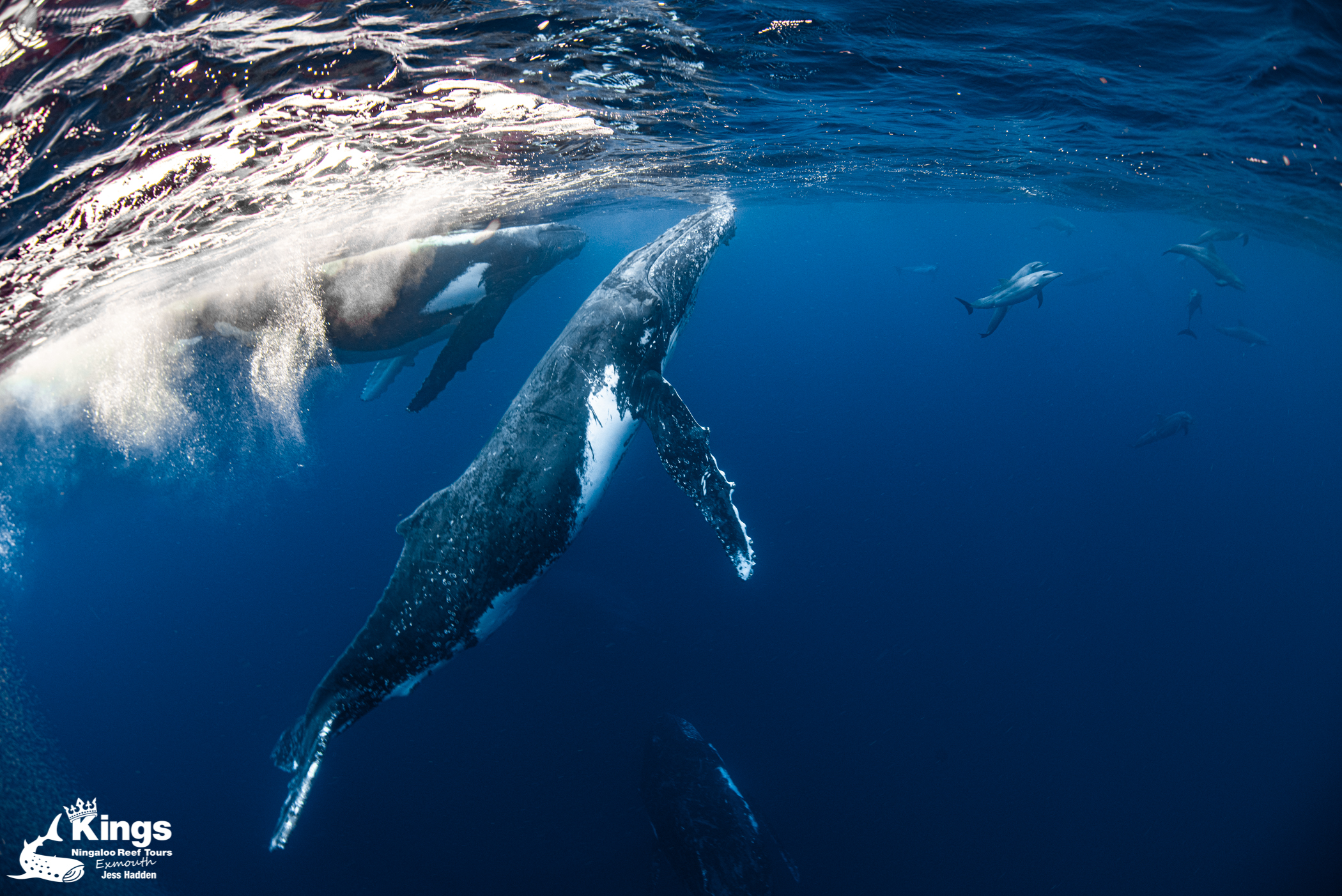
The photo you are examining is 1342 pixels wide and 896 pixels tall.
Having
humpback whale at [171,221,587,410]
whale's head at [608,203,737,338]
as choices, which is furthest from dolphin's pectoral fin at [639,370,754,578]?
humpback whale at [171,221,587,410]

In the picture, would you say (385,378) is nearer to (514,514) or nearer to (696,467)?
(514,514)

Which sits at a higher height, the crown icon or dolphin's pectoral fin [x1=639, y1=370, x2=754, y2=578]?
dolphin's pectoral fin [x1=639, y1=370, x2=754, y2=578]

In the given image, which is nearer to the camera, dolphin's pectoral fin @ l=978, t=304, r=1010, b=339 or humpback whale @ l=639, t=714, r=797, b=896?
humpback whale @ l=639, t=714, r=797, b=896

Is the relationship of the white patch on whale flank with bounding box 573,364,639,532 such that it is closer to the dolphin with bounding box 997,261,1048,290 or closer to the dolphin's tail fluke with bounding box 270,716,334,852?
the dolphin's tail fluke with bounding box 270,716,334,852

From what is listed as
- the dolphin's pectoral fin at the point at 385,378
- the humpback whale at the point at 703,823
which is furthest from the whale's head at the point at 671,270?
the humpback whale at the point at 703,823

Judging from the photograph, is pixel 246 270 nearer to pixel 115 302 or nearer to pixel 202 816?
pixel 115 302

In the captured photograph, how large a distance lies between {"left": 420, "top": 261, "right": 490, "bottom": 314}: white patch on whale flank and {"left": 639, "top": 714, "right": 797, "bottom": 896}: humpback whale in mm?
9083

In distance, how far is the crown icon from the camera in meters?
9.25

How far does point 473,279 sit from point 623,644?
9.06 m

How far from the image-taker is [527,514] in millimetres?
5102

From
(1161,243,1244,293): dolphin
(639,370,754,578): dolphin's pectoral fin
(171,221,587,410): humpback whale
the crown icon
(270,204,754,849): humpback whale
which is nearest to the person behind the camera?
(270,204,754,849): humpback whale

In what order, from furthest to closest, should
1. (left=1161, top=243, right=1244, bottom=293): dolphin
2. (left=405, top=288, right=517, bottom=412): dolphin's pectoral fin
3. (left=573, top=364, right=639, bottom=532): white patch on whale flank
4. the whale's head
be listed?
(left=1161, top=243, right=1244, bottom=293): dolphin → (left=405, top=288, right=517, bottom=412): dolphin's pectoral fin → the whale's head → (left=573, top=364, right=639, bottom=532): white patch on whale flank

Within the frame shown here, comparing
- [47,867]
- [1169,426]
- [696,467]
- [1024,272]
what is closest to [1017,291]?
[1024,272]

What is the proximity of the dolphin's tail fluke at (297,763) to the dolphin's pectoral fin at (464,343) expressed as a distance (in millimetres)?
4509
